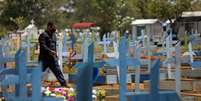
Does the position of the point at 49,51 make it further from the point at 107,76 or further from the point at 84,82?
the point at 84,82

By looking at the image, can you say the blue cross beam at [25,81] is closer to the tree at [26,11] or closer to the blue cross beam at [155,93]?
the blue cross beam at [155,93]

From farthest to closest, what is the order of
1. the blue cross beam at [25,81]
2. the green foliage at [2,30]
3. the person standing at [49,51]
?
the green foliage at [2,30], the person standing at [49,51], the blue cross beam at [25,81]

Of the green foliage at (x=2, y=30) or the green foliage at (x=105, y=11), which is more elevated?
the green foliage at (x=105, y=11)

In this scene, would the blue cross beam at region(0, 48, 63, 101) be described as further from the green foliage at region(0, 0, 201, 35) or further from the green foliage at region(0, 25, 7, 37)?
the green foliage at region(0, 25, 7, 37)

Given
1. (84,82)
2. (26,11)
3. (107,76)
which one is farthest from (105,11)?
(84,82)

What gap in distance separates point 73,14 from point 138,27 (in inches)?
1272

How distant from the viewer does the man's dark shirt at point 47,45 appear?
1293cm

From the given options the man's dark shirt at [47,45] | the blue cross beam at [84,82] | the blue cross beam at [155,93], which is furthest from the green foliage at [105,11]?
the blue cross beam at [84,82]

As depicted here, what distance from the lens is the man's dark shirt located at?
1293cm

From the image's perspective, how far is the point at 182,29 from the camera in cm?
4912

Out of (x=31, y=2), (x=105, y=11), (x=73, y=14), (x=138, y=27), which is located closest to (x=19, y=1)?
(x=31, y=2)

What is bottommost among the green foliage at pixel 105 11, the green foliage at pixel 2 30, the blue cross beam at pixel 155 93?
the blue cross beam at pixel 155 93

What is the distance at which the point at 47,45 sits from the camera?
13.1 m

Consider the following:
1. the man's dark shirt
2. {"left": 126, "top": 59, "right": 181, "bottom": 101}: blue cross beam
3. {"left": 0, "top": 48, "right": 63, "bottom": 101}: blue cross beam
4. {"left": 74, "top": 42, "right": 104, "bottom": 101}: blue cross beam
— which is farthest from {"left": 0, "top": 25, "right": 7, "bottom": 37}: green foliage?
{"left": 74, "top": 42, "right": 104, "bottom": 101}: blue cross beam
